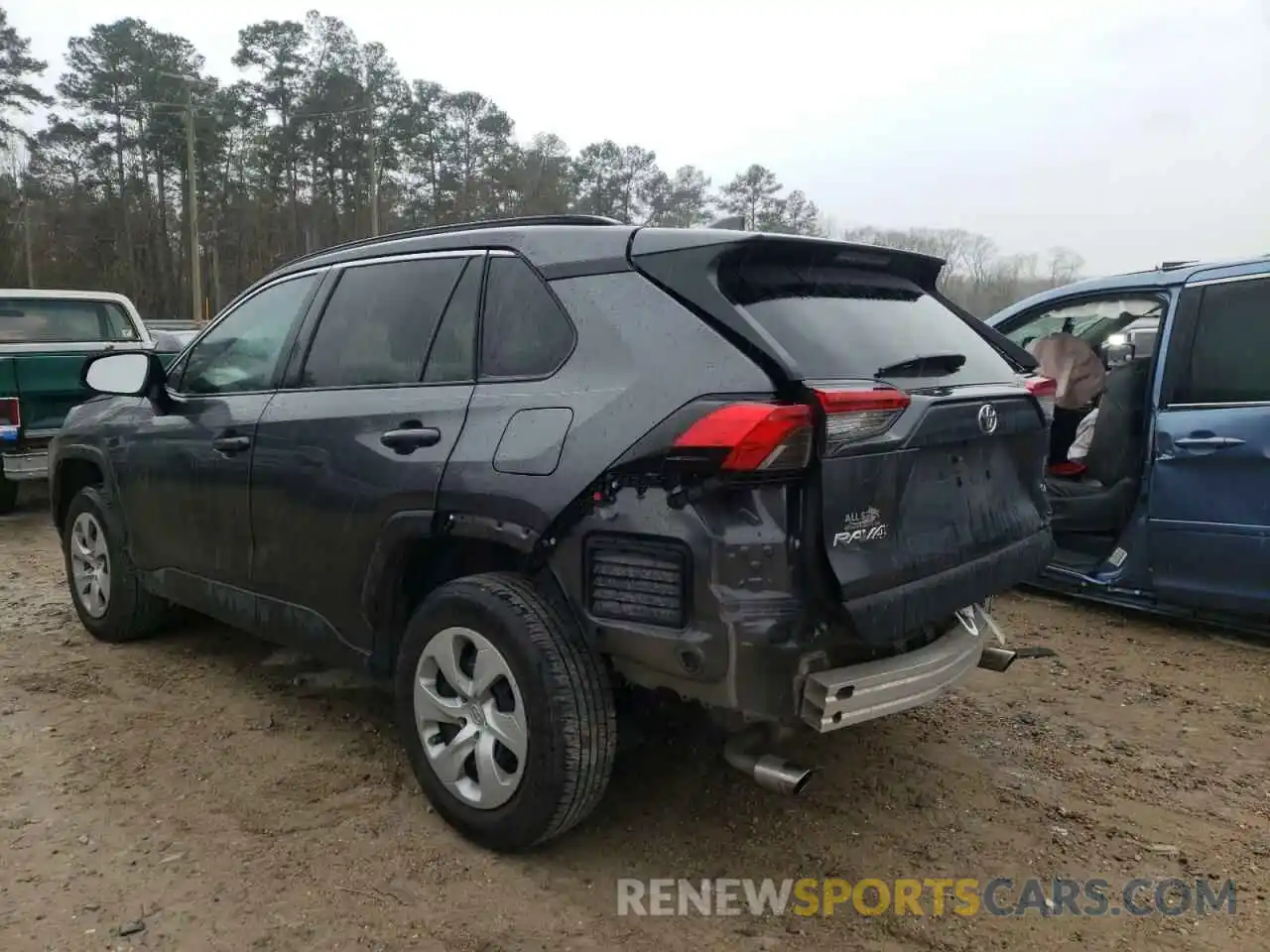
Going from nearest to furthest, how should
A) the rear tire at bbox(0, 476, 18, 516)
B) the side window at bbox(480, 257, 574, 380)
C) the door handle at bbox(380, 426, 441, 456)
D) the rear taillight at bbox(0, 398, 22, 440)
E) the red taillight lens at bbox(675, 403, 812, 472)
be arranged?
the red taillight lens at bbox(675, 403, 812, 472), the side window at bbox(480, 257, 574, 380), the door handle at bbox(380, 426, 441, 456), the rear taillight at bbox(0, 398, 22, 440), the rear tire at bbox(0, 476, 18, 516)

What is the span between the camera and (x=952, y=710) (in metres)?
3.84

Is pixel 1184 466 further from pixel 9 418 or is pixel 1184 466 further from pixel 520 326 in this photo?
pixel 9 418

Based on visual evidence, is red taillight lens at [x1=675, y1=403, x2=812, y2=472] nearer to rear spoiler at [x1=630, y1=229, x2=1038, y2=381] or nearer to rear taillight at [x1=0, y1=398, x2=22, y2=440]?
rear spoiler at [x1=630, y1=229, x2=1038, y2=381]

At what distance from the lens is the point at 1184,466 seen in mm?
4449

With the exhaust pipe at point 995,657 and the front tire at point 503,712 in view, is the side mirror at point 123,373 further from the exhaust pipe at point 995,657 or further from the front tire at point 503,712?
the exhaust pipe at point 995,657

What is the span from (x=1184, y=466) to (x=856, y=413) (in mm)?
3031

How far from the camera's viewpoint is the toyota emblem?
269 cm

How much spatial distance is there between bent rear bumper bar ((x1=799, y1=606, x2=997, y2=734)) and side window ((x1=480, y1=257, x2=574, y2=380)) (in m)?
1.15

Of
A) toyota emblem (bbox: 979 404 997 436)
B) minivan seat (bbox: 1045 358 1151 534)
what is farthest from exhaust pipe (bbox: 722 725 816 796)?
minivan seat (bbox: 1045 358 1151 534)

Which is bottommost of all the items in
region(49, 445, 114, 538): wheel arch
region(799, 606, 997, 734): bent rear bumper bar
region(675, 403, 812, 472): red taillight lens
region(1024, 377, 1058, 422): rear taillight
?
region(799, 606, 997, 734): bent rear bumper bar

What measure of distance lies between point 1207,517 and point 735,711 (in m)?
3.24

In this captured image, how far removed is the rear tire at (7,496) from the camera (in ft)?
25.7

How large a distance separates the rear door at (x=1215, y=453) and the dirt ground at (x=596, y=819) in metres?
0.47

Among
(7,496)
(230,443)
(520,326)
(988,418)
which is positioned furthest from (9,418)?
(988,418)
